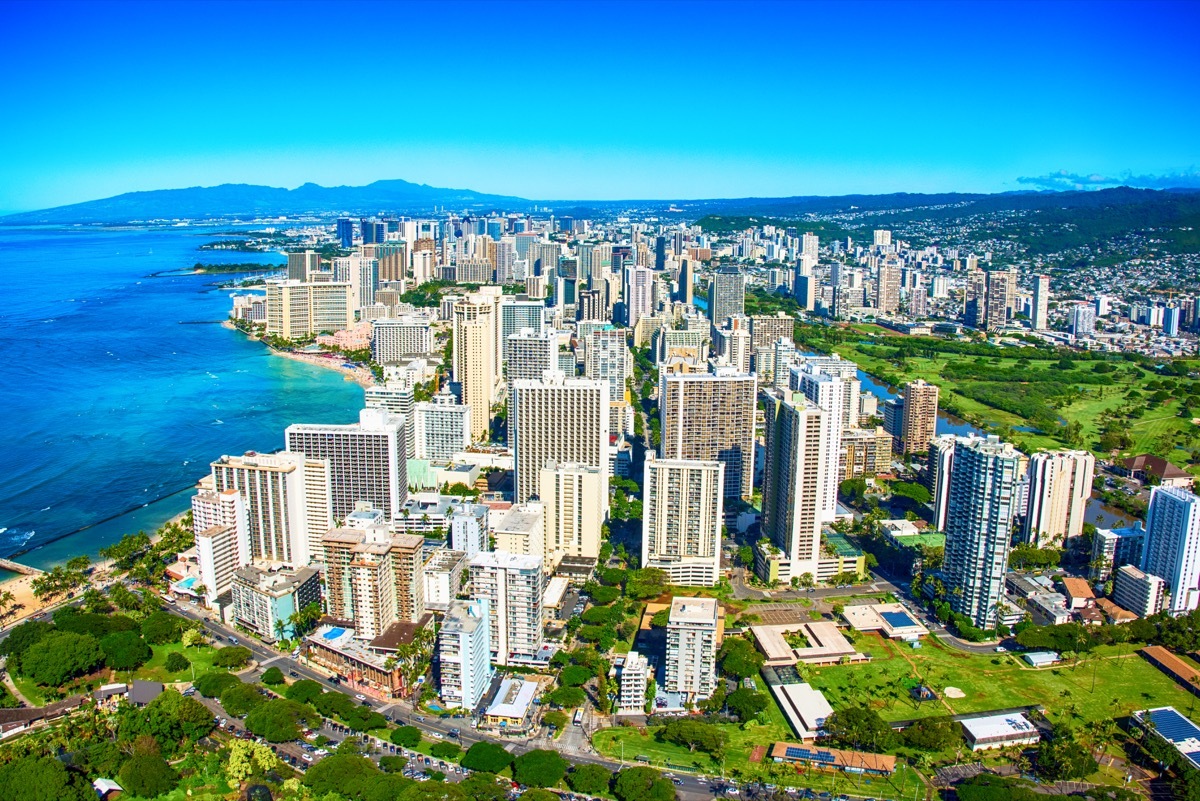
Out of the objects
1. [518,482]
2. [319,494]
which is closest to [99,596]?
[319,494]

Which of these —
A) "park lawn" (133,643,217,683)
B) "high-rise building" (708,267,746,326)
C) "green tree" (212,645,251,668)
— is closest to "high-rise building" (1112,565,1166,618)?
"green tree" (212,645,251,668)

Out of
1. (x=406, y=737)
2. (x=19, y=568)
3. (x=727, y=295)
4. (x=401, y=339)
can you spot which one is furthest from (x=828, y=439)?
(x=727, y=295)

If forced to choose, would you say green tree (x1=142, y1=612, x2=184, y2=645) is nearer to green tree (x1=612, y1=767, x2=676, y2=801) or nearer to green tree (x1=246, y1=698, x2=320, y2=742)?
green tree (x1=246, y1=698, x2=320, y2=742)

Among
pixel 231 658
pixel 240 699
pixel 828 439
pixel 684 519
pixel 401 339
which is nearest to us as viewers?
pixel 240 699

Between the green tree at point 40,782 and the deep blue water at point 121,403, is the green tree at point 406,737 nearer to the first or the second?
the green tree at point 40,782

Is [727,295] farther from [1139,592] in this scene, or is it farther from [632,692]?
[632,692]

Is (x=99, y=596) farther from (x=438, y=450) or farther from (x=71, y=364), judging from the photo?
(x=71, y=364)
